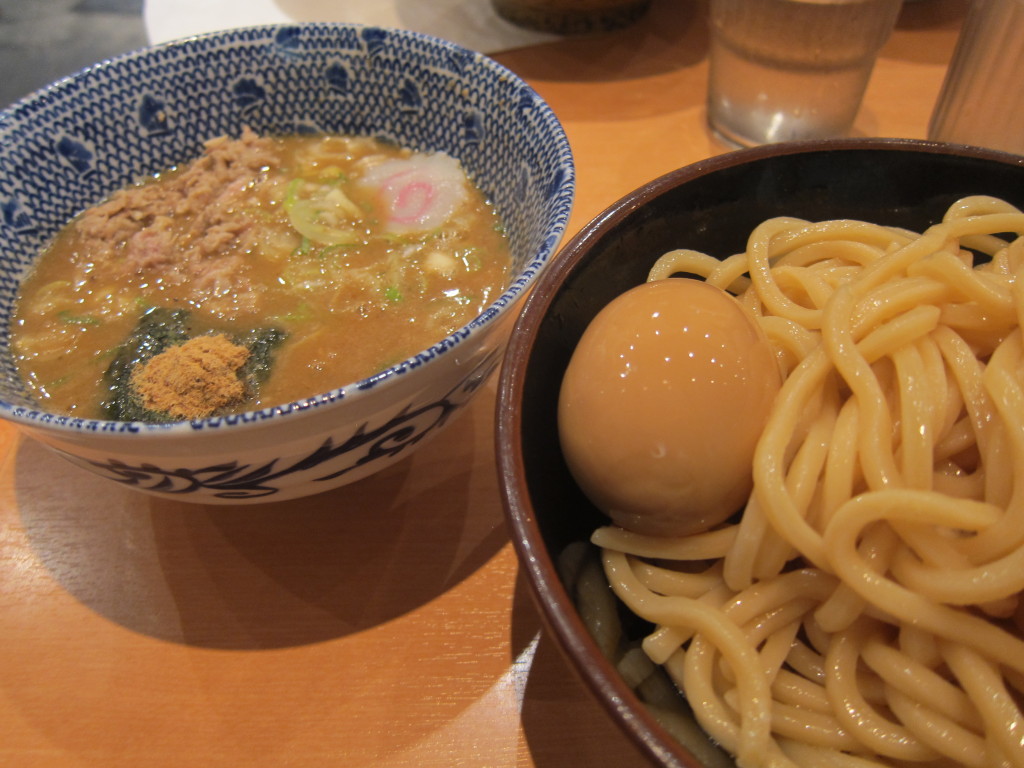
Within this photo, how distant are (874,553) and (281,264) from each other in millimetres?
1108

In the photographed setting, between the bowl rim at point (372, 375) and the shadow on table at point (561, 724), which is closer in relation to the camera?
the bowl rim at point (372, 375)

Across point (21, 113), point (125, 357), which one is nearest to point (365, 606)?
point (125, 357)

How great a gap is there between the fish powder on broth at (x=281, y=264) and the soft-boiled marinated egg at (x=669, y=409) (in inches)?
17.7

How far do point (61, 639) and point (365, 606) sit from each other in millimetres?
432

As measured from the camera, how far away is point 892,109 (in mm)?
1991

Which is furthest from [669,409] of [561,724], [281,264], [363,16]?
[363,16]

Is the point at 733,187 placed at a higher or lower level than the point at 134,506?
higher

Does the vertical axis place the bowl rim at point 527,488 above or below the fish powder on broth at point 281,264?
above

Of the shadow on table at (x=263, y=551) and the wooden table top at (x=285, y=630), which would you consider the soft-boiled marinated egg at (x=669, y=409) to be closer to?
the wooden table top at (x=285, y=630)

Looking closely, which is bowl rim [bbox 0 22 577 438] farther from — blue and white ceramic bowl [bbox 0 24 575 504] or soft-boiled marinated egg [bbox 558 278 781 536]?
soft-boiled marinated egg [bbox 558 278 781 536]

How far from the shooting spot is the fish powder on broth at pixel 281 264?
1.20 meters

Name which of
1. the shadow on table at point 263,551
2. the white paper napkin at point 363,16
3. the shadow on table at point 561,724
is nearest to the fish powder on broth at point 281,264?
Result: the shadow on table at point 263,551

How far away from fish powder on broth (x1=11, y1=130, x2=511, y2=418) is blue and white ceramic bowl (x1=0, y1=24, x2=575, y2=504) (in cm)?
5

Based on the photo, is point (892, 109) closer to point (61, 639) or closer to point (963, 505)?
point (963, 505)
